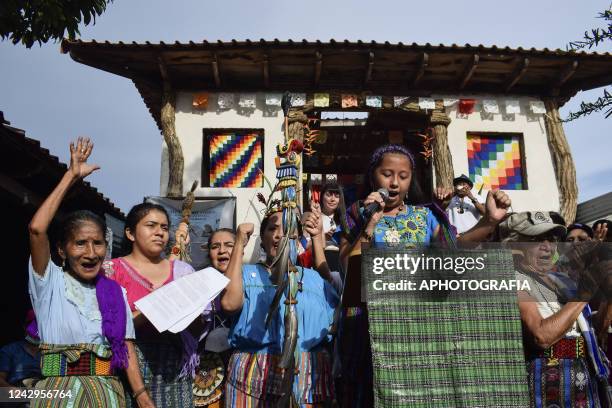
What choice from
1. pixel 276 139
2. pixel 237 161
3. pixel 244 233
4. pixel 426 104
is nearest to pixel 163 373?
pixel 244 233

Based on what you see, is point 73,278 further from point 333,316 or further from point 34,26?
point 34,26

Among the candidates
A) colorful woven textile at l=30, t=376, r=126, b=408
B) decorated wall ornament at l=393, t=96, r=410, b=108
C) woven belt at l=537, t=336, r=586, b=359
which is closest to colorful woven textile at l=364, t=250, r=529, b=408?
woven belt at l=537, t=336, r=586, b=359

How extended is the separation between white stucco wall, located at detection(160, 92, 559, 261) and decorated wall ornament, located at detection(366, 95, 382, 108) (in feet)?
4.23

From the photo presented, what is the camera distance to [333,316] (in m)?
3.11

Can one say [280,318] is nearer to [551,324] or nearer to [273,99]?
[551,324]

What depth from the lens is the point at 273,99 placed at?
29.8 ft

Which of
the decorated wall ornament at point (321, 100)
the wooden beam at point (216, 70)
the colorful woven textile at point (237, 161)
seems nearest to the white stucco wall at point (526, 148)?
the decorated wall ornament at point (321, 100)

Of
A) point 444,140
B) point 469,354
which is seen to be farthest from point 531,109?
point 469,354

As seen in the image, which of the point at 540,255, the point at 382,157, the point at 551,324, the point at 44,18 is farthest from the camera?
the point at 44,18

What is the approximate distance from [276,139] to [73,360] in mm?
6800

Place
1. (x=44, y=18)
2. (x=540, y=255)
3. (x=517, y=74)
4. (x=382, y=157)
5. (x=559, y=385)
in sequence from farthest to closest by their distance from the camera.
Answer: (x=517, y=74), (x=44, y=18), (x=382, y=157), (x=559, y=385), (x=540, y=255)

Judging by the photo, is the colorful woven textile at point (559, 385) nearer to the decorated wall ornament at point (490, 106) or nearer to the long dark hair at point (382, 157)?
the long dark hair at point (382, 157)

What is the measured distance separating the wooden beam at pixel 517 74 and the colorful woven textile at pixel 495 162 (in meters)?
0.91

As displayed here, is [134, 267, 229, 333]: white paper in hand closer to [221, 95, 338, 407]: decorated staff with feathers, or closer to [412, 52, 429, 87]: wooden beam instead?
[221, 95, 338, 407]: decorated staff with feathers
